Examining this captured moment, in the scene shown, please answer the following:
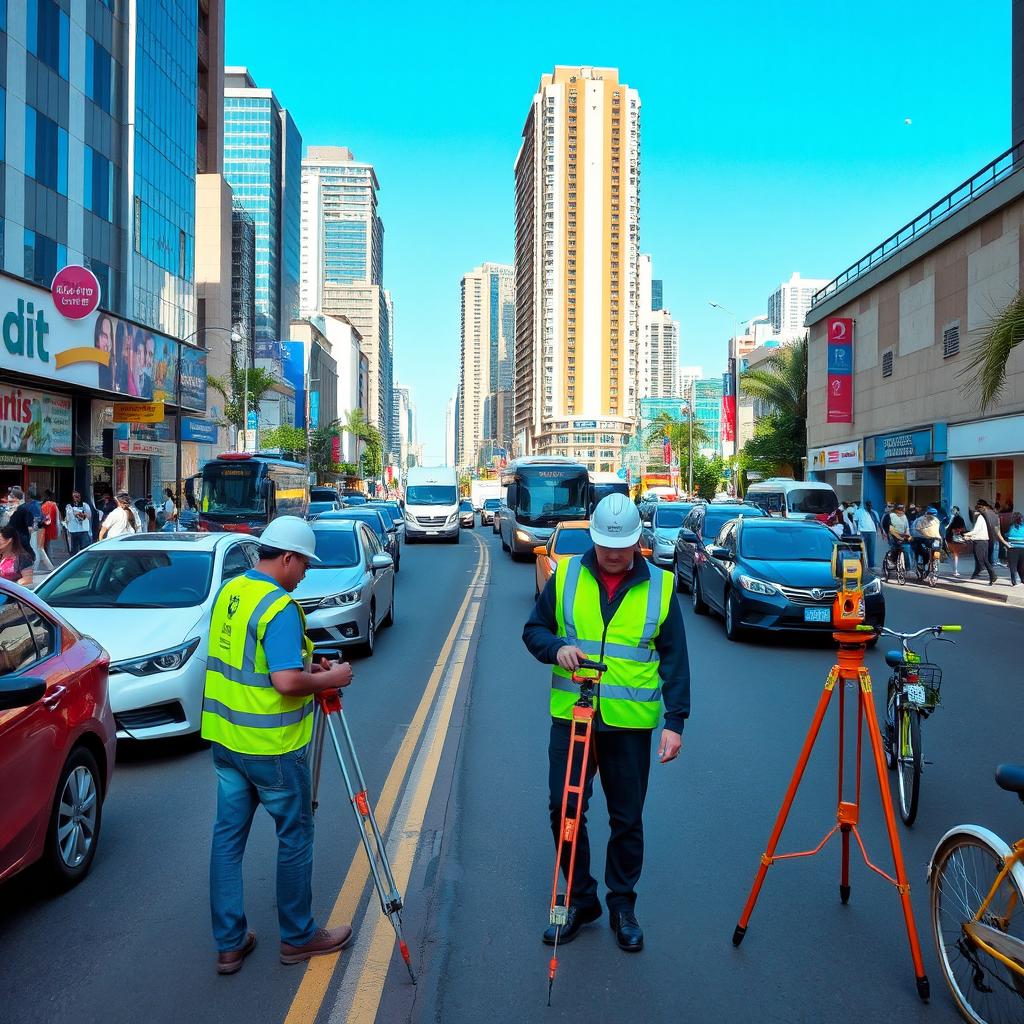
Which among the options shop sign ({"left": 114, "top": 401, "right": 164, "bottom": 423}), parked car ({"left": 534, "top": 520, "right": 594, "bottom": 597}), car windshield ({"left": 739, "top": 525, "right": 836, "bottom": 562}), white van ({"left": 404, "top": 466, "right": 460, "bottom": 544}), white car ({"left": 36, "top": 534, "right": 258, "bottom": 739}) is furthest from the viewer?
white van ({"left": 404, "top": 466, "right": 460, "bottom": 544})

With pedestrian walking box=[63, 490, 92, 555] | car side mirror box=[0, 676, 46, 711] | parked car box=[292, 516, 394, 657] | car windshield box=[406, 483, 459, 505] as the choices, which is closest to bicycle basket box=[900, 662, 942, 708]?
car side mirror box=[0, 676, 46, 711]

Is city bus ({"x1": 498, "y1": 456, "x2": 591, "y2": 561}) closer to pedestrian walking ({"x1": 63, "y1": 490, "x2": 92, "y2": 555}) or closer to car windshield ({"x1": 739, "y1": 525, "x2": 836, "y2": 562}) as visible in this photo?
pedestrian walking ({"x1": 63, "y1": 490, "x2": 92, "y2": 555})

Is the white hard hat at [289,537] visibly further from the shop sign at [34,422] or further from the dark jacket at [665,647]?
the shop sign at [34,422]

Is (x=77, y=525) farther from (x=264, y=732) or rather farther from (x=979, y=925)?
(x=979, y=925)

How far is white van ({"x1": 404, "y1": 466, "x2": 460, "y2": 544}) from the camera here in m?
39.0

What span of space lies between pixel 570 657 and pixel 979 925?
65.1 inches

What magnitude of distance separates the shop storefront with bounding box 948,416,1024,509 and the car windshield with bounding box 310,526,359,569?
19.8 meters

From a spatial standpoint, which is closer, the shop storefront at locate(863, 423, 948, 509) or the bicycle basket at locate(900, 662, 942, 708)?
the bicycle basket at locate(900, 662, 942, 708)

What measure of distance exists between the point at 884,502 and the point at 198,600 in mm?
37211

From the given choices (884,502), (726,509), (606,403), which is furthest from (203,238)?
(606,403)

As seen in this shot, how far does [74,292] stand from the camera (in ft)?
95.7

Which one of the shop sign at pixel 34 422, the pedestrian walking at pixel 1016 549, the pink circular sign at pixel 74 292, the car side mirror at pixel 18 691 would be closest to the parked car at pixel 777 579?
the pedestrian walking at pixel 1016 549

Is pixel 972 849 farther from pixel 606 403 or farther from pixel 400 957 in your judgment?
pixel 606 403

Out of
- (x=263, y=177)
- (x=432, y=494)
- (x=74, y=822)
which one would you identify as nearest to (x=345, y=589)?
(x=74, y=822)
